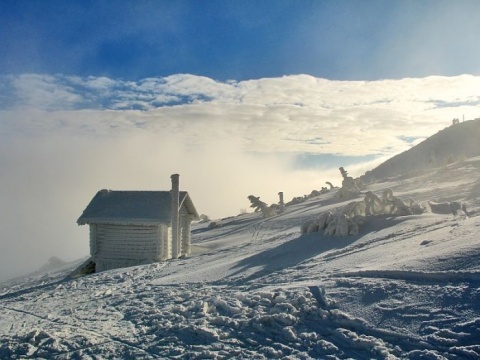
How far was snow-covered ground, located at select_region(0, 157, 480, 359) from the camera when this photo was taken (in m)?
6.49

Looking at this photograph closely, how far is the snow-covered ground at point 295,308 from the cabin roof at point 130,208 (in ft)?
18.9

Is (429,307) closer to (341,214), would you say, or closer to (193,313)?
(193,313)

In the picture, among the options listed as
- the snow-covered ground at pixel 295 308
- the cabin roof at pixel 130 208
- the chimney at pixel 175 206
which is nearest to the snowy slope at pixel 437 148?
the chimney at pixel 175 206

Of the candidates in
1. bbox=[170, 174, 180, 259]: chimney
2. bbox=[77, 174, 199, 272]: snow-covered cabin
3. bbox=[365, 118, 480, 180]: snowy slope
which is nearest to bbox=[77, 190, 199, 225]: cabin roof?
bbox=[77, 174, 199, 272]: snow-covered cabin

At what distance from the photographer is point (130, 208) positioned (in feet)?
63.0

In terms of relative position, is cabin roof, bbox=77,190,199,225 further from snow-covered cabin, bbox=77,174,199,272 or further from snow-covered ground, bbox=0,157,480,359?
snow-covered ground, bbox=0,157,480,359

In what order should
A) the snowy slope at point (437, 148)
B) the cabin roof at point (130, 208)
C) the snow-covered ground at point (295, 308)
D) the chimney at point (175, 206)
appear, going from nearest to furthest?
the snow-covered ground at point (295, 308)
the cabin roof at point (130, 208)
the chimney at point (175, 206)
the snowy slope at point (437, 148)

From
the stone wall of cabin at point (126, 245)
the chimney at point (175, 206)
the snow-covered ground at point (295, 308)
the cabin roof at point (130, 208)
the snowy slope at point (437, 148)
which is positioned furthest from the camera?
the snowy slope at point (437, 148)

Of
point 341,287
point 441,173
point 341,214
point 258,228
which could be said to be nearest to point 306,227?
point 341,214

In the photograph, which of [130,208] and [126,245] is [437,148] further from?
[126,245]

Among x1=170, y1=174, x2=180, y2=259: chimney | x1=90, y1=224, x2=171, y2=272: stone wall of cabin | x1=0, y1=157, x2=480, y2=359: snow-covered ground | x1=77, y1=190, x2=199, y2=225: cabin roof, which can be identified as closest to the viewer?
x1=0, y1=157, x2=480, y2=359: snow-covered ground

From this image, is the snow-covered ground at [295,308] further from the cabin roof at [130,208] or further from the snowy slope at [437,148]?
the snowy slope at [437,148]

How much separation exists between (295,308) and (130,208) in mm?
12727

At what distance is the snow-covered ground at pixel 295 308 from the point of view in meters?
6.49
